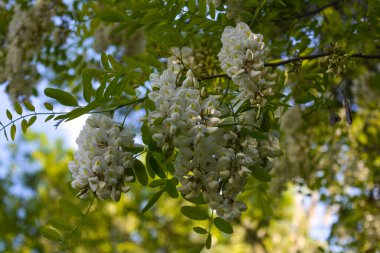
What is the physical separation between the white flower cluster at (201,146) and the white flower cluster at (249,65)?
0.09 meters

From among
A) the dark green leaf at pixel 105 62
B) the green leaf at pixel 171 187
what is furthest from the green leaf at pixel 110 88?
the green leaf at pixel 171 187

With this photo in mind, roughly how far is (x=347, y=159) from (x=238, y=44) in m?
2.48

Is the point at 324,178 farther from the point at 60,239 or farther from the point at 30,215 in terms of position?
the point at 30,215

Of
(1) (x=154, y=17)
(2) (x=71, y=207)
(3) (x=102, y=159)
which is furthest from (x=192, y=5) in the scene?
(2) (x=71, y=207)

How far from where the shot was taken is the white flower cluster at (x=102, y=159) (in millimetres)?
1288

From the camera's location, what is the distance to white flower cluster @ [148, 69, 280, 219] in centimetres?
126

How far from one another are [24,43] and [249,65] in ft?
6.74

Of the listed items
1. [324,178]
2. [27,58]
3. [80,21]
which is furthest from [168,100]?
[324,178]

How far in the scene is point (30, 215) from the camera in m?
7.28

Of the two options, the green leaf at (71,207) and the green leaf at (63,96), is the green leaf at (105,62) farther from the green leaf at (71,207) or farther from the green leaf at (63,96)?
the green leaf at (71,207)

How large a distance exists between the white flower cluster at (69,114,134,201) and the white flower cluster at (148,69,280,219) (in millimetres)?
107

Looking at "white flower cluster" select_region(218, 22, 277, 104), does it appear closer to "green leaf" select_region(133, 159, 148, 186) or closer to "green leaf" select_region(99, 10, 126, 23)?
"green leaf" select_region(133, 159, 148, 186)

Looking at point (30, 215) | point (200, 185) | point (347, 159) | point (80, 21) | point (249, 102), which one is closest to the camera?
point (200, 185)

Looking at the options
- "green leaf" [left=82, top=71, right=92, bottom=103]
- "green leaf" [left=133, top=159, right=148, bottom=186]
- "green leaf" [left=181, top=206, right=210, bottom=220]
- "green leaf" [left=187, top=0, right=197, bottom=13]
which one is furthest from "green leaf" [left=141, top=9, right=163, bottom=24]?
"green leaf" [left=181, top=206, right=210, bottom=220]
